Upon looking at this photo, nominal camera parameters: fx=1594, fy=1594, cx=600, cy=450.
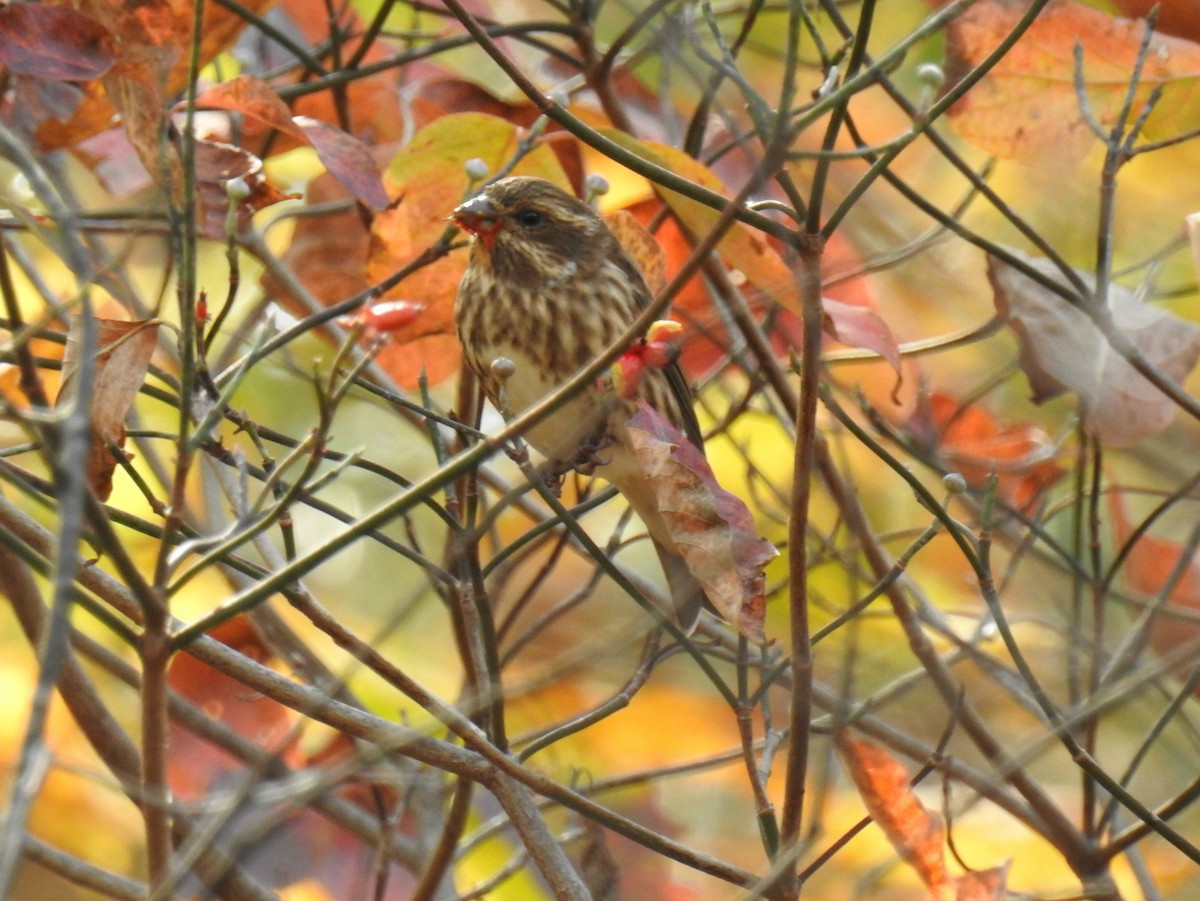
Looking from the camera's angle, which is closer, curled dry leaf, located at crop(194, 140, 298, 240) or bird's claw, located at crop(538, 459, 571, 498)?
curled dry leaf, located at crop(194, 140, 298, 240)

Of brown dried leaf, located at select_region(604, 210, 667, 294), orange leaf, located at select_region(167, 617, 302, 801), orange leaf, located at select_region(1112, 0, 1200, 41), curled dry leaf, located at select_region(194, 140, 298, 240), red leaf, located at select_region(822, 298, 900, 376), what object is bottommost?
red leaf, located at select_region(822, 298, 900, 376)

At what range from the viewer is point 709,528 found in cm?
284

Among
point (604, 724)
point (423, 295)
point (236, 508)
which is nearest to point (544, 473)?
point (423, 295)

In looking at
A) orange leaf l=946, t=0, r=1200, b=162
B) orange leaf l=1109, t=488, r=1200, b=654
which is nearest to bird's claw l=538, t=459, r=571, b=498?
orange leaf l=946, t=0, r=1200, b=162

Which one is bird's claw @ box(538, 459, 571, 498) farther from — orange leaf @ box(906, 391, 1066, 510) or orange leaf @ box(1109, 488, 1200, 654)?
orange leaf @ box(1109, 488, 1200, 654)

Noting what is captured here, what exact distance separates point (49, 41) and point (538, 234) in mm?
1761

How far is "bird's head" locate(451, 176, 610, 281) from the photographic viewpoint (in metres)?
4.54

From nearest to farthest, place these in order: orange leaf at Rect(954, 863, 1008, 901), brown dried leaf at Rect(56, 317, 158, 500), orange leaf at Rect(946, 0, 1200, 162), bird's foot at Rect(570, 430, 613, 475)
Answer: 1. brown dried leaf at Rect(56, 317, 158, 500)
2. orange leaf at Rect(954, 863, 1008, 901)
3. orange leaf at Rect(946, 0, 1200, 162)
4. bird's foot at Rect(570, 430, 613, 475)

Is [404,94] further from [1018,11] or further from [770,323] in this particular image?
[1018,11]

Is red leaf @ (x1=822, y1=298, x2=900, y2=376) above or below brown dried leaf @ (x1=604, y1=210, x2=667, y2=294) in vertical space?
below

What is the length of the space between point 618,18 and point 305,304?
2.99 meters

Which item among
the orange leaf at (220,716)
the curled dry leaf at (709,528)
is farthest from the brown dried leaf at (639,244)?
the orange leaf at (220,716)

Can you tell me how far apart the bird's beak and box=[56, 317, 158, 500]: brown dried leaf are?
101cm

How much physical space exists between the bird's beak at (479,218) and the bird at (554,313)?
1 centimetres
